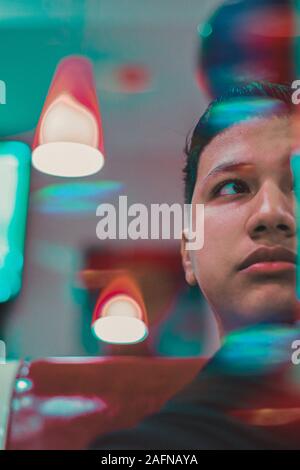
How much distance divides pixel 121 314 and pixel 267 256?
550 millimetres

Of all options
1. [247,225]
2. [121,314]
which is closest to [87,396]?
[121,314]

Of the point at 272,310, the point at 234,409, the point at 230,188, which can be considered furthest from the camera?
the point at 230,188

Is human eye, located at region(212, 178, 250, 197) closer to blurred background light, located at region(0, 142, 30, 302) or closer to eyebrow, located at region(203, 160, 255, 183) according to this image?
eyebrow, located at region(203, 160, 255, 183)

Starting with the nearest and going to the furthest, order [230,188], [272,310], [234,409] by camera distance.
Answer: [234,409]
[272,310]
[230,188]

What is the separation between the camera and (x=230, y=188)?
8.33 ft

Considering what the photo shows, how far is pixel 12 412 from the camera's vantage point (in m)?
2.38

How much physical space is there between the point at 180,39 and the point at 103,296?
3.38ft

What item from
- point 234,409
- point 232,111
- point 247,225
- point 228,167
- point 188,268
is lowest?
point 234,409

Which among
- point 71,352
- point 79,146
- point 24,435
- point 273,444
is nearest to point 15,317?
point 71,352

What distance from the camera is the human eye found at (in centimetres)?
252

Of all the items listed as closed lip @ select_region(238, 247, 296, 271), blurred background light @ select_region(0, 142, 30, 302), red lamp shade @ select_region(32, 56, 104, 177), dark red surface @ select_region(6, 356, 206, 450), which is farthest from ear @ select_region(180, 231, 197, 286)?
blurred background light @ select_region(0, 142, 30, 302)

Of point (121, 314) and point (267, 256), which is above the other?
point (267, 256)

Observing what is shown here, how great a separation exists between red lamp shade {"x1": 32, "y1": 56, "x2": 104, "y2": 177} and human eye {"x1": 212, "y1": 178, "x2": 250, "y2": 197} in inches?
17.2

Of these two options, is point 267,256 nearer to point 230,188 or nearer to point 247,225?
point 247,225
